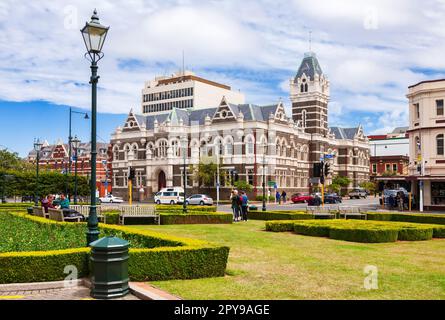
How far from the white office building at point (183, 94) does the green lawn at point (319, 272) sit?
83.5 metres

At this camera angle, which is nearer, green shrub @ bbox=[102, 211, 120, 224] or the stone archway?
green shrub @ bbox=[102, 211, 120, 224]

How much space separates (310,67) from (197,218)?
5780cm

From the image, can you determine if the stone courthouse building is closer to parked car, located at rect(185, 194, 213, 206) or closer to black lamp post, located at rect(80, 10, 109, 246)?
parked car, located at rect(185, 194, 213, 206)

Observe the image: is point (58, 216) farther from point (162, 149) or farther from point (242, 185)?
point (162, 149)

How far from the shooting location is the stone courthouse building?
69.2m

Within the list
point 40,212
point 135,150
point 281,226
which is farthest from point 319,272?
point 135,150

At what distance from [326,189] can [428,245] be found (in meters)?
64.6

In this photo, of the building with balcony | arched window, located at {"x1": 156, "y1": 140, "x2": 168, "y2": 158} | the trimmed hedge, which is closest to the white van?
arched window, located at {"x1": 156, "y1": 140, "x2": 168, "y2": 158}

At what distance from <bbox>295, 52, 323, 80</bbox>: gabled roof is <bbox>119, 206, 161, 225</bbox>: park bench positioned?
57484 millimetres

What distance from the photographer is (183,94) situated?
103812 mm

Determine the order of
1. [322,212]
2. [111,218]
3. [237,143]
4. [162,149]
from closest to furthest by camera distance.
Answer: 1. [111,218]
2. [322,212]
3. [237,143]
4. [162,149]

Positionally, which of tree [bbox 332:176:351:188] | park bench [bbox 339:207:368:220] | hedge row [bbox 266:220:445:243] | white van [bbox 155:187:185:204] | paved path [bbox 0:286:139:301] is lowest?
paved path [bbox 0:286:139:301]
